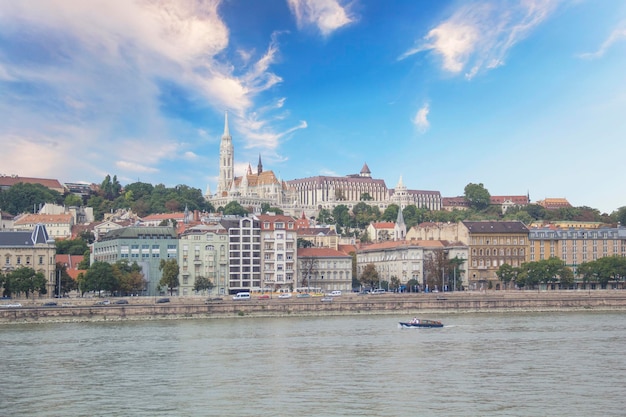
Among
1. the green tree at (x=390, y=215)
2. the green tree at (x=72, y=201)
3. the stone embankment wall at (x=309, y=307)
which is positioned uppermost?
the green tree at (x=72, y=201)

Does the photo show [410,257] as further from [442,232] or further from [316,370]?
[316,370]

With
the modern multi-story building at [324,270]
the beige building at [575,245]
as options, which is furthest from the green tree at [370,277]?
the beige building at [575,245]

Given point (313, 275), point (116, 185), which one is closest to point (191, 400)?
point (313, 275)

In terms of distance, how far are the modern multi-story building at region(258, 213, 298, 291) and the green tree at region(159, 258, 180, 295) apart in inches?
400

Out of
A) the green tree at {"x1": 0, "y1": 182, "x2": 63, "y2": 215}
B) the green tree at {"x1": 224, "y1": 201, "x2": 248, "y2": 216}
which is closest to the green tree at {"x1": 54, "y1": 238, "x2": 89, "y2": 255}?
the green tree at {"x1": 0, "y1": 182, "x2": 63, "y2": 215}

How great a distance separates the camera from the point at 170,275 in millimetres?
91438

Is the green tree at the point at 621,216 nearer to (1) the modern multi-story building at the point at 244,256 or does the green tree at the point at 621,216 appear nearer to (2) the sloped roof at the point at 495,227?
(2) the sloped roof at the point at 495,227

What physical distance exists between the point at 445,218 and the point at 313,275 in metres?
75.9

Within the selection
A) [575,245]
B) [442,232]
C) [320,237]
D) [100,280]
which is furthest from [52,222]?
[575,245]

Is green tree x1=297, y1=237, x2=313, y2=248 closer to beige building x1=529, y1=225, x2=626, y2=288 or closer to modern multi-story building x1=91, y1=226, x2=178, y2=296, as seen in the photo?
modern multi-story building x1=91, y1=226, x2=178, y2=296

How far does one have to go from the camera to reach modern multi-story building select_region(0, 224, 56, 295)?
292 ft

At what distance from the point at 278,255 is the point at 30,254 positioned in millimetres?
24850

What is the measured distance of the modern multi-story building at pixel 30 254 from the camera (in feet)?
292

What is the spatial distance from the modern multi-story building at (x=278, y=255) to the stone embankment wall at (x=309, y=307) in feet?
56.3
